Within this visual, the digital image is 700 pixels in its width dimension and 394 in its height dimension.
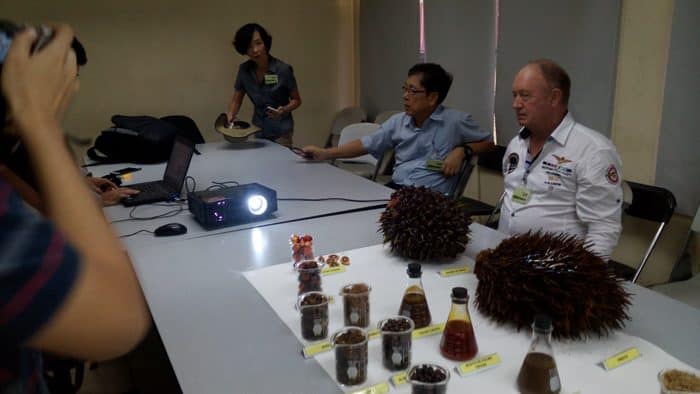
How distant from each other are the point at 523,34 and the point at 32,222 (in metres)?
3.38

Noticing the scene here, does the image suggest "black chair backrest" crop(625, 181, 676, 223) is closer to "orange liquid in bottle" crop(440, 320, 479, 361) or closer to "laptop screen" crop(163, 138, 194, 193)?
"orange liquid in bottle" crop(440, 320, 479, 361)

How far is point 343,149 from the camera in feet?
10.3

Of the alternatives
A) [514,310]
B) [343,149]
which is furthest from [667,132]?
[514,310]

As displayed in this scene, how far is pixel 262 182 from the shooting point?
271 cm

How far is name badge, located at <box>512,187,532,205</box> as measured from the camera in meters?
2.18

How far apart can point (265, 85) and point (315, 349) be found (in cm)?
355

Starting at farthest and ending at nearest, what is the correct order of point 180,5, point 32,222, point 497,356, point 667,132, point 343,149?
point 180,5
point 343,149
point 667,132
point 497,356
point 32,222

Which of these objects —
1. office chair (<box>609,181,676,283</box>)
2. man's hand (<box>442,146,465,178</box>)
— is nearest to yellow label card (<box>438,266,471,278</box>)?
office chair (<box>609,181,676,283</box>)

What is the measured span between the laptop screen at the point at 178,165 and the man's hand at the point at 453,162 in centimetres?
126

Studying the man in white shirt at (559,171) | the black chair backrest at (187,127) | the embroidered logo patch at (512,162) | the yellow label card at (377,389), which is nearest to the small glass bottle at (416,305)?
the yellow label card at (377,389)

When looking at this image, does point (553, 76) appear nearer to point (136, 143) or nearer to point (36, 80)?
point (36, 80)

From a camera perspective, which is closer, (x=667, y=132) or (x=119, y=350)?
(x=119, y=350)

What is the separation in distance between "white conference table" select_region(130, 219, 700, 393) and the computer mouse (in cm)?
10

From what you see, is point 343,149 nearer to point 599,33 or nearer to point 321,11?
point 599,33
